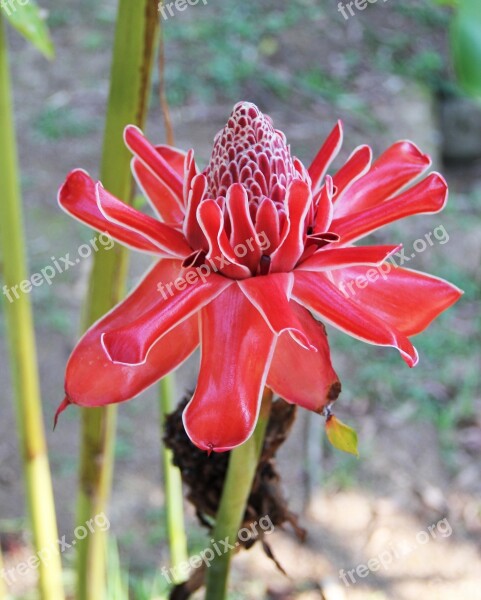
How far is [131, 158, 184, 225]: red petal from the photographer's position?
51 cm

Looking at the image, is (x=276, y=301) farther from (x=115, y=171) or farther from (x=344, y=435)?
(x=115, y=171)

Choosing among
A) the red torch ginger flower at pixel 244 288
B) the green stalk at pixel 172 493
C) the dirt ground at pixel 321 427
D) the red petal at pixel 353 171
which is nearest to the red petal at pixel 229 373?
the red torch ginger flower at pixel 244 288

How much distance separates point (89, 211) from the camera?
0.46 metres

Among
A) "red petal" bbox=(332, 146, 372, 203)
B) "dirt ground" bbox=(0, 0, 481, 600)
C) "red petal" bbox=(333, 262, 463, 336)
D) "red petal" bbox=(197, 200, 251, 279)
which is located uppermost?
"red petal" bbox=(332, 146, 372, 203)

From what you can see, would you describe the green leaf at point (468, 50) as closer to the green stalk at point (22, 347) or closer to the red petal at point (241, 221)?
the red petal at point (241, 221)

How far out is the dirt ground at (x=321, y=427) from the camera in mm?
1440

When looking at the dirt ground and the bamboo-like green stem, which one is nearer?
the bamboo-like green stem

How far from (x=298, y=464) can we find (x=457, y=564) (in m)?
0.37

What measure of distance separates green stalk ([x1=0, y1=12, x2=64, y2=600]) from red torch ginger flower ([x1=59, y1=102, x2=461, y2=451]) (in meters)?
0.25

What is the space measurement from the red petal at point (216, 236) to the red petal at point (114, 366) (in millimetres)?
40

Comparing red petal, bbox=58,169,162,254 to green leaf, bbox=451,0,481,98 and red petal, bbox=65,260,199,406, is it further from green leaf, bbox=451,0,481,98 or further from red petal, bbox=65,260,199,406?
green leaf, bbox=451,0,481,98

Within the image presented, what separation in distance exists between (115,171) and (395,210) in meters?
0.22

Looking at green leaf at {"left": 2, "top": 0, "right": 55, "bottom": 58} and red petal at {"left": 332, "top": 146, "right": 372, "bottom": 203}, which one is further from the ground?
green leaf at {"left": 2, "top": 0, "right": 55, "bottom": 58}

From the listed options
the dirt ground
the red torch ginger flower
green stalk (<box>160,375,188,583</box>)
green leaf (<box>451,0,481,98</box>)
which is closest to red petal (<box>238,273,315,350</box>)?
the red torch ginger flower
